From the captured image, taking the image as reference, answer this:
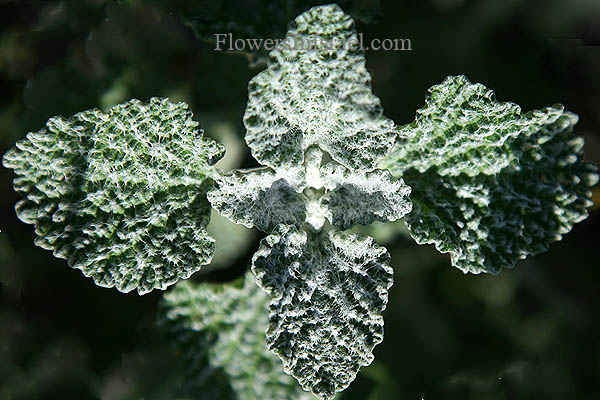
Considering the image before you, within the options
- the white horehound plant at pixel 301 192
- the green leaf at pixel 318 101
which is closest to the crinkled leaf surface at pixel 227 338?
the white horehound plant at pixel 301 192

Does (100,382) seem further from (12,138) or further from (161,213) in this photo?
(12,138)

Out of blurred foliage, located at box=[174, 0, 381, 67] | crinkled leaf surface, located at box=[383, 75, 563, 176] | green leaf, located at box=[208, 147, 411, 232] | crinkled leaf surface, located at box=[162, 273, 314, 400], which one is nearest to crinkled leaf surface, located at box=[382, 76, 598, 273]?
crinkled leaf surface, located at box=[383, 75, 563, 176]

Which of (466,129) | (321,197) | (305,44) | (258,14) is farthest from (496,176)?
(258,14)

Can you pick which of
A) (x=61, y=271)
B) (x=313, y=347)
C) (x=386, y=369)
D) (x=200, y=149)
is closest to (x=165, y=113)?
(x=200, y=149)

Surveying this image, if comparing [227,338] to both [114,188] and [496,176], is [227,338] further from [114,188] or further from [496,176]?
[496,176]

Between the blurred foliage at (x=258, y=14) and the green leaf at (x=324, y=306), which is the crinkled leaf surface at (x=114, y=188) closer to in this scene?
the green leaf at (x=324, y=306)

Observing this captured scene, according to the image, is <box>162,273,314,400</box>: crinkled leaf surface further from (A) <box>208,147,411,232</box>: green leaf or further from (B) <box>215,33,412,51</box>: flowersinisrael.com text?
(B) <box>215,33,412,51</box>: flowersinisrael.com text
